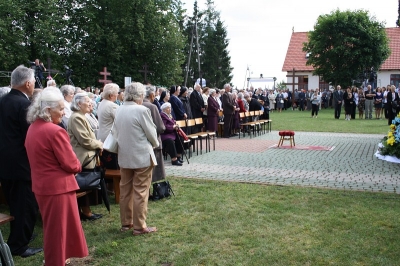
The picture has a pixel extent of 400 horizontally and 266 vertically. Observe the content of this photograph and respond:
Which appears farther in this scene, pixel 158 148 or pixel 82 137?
pixel 158 148

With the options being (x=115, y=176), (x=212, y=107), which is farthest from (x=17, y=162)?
(x=212, y=107)

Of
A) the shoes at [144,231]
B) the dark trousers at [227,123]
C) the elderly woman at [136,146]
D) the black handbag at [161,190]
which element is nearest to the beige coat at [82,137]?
the elderly woman at [136,146]

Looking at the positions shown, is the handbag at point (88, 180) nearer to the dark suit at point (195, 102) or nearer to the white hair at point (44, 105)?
the white hair at point (44, 105)

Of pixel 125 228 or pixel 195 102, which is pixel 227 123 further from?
pixel 125 228

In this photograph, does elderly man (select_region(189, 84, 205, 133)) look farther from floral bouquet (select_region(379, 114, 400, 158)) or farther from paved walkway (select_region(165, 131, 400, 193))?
floral bouquet (select_region(379, 114, 400, 158))

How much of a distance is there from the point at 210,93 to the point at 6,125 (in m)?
11.4

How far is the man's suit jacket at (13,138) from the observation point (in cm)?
467

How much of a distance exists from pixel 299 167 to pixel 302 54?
4581 centimetres

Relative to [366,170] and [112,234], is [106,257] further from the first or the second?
[366,170]

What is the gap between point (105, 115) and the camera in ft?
22.9

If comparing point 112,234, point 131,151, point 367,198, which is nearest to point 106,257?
point 112,234

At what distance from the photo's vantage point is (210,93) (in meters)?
15.8

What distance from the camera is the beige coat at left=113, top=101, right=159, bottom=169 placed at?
5344 mm

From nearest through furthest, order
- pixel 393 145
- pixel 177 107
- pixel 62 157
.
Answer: pixel 62 157 → pixel 393 145 → pixel 177 107
